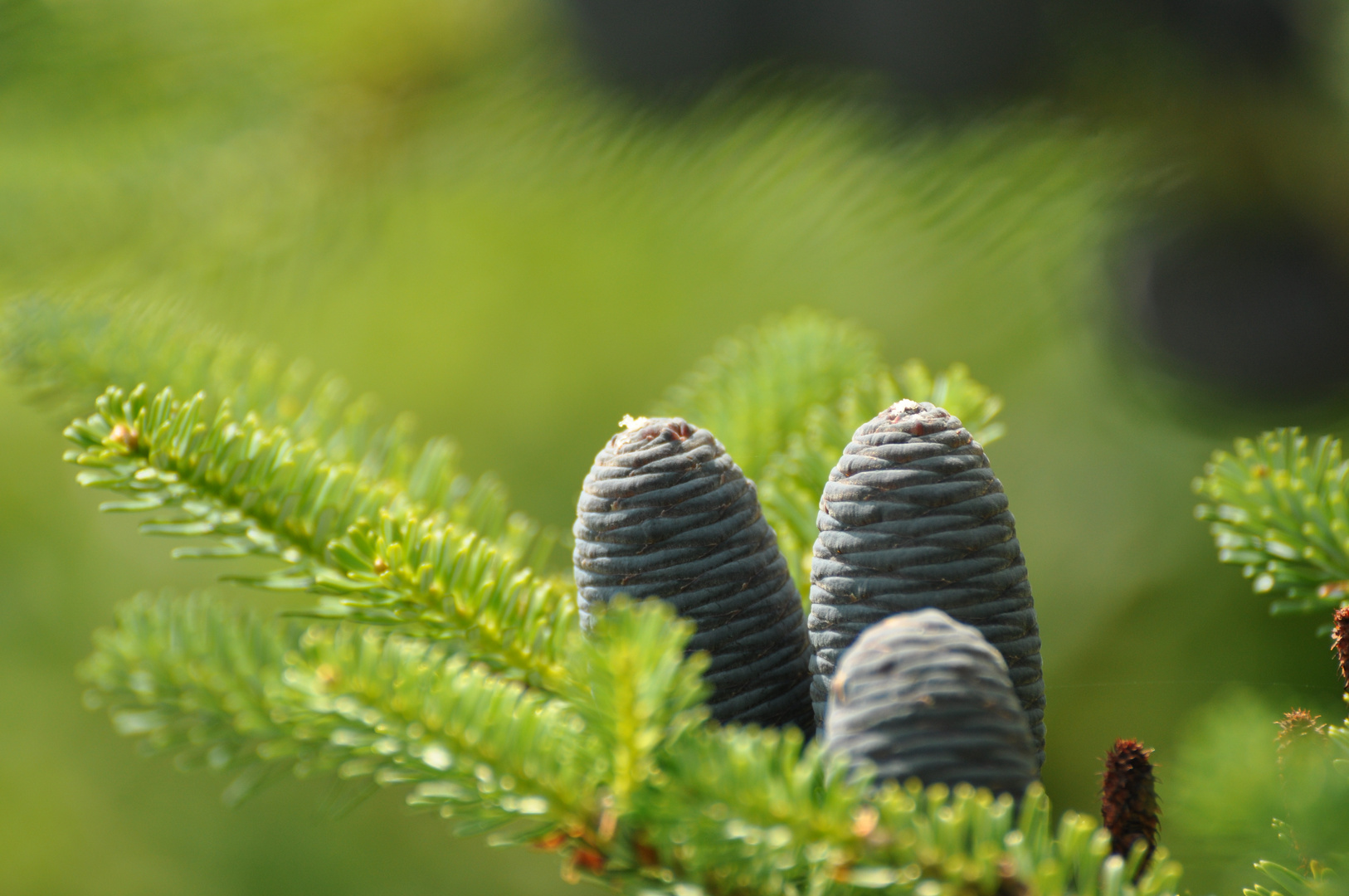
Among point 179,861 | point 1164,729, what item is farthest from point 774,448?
point 179,861

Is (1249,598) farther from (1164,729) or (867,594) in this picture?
(867,594)

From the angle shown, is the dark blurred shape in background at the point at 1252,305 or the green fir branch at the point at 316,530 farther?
the dark blurred shape in background at the point at 1252,305

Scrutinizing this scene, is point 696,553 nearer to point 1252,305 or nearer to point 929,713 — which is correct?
point 929,713

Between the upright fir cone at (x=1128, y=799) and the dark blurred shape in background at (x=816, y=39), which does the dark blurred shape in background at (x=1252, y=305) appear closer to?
the dark blurred shape in background at (x=816, y=39)

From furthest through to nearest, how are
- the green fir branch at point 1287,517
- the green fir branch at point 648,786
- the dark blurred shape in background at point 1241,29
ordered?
1. the dark blurred shape in background at point 1241,29
2. the green fir branch at point 1287,517
3. the green fir branch at point 648,786

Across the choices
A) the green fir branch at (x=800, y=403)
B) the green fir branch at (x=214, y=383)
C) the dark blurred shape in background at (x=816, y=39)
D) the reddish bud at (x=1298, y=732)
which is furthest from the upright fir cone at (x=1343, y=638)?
the dark blurred shape in background at (x=816, y=39)

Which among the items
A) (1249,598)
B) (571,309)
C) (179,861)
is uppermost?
(571,309)
